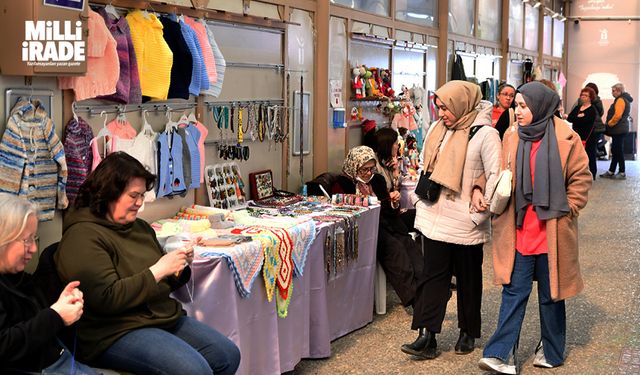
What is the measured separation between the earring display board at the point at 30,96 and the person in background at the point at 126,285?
1.85ft

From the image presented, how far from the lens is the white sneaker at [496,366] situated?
4.32 m

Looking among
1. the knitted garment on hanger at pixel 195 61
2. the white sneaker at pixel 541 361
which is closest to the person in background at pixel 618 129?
the white sneaker at pixel 541 361

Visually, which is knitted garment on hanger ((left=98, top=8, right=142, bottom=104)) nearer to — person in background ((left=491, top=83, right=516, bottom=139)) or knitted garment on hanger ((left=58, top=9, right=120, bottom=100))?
knitted garment on hanger ((left=58, top=9, right=120, bottom=100))

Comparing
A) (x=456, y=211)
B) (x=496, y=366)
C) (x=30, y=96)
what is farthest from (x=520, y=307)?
(x=30, y=96)

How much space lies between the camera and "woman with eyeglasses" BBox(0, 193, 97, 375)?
254cm

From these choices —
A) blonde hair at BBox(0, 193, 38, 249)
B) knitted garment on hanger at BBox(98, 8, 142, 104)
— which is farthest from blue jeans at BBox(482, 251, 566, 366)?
blonde hair at BBox(0, 193, 38, 249)

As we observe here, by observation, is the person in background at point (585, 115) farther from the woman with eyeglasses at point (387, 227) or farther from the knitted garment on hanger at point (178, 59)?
the knitted garment on hanger at point (178, 59)

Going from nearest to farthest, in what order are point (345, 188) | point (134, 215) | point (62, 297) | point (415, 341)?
point (62, 297)
point (134, 215)
point (415, 341)
point (345, 188)

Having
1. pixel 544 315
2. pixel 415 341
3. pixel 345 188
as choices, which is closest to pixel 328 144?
pixel 345 188

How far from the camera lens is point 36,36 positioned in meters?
3.33

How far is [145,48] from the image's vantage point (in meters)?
4.16

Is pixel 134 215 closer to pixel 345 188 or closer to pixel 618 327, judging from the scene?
pixel 345 188

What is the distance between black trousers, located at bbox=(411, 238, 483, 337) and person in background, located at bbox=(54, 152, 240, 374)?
1539mm

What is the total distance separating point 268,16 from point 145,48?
149 centimetres
